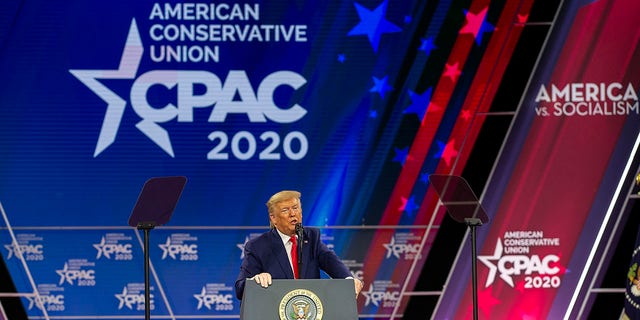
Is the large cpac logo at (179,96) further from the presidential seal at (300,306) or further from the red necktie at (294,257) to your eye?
the presidential seal at (300,306)

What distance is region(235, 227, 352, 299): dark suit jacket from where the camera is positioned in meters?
4.57

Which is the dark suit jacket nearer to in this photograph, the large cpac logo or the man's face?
the man's face

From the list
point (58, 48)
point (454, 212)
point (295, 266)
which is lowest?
point (295, 266)

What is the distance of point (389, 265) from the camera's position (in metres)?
6.03

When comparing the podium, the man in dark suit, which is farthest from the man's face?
the podium

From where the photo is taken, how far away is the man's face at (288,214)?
455 cm

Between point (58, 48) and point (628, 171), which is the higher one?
point (628, 171)

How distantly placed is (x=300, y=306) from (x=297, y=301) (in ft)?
0.08

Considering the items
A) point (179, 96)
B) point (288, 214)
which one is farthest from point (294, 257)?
point (179, 96)

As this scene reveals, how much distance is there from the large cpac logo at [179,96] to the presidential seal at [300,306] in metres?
2.25

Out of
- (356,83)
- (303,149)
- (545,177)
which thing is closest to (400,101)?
(356,83)

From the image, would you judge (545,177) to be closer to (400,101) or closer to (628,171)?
(628,171)

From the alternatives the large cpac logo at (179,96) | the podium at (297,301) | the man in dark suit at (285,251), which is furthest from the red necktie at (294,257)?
the large cpac logo at (179,96)

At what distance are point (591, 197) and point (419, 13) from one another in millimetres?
1684
